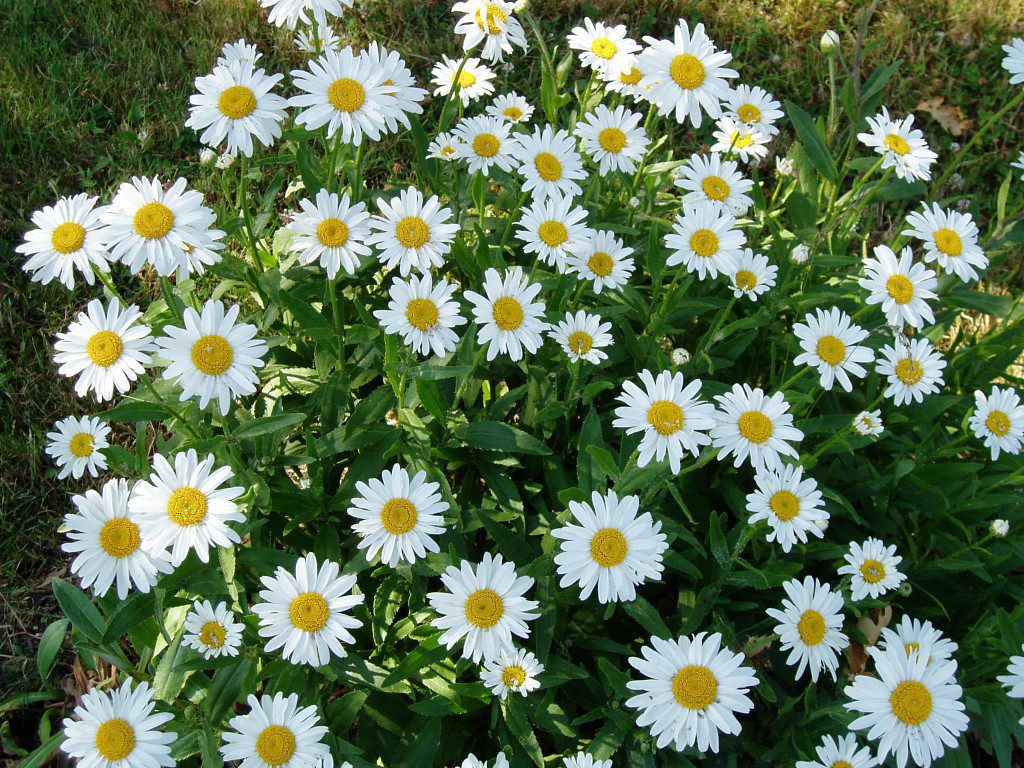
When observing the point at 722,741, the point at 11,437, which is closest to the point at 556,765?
the point at 722,741

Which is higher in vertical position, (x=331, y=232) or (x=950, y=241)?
(x=950, y=241)

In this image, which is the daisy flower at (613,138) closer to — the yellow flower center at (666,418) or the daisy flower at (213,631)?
the yellow flower center at (666,418)

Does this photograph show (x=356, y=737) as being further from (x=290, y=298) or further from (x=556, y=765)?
(x=290, y=298)

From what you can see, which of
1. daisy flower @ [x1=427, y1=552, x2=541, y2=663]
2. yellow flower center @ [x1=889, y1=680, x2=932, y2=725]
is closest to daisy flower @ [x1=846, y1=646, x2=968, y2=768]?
yellow flower center @ [x1=889, y1=680, x2=932, y2=725]

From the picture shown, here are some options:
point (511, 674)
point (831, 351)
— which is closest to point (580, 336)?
point (831, 351)

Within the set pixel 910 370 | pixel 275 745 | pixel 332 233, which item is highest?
pixel 332 233

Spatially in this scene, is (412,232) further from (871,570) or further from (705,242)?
(871,570)
